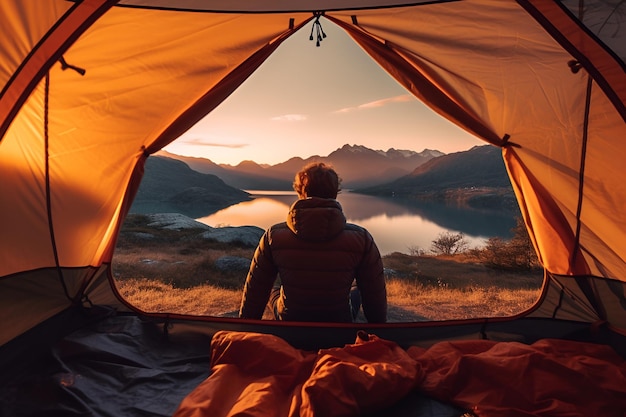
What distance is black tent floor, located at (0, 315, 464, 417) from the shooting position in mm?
1922

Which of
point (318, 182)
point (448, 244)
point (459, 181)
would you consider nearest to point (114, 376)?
point (318, 182)

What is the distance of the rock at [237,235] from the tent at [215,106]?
21.2 m

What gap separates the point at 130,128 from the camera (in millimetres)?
3154

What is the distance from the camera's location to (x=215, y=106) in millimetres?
3268

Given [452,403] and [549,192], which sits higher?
[549,192]

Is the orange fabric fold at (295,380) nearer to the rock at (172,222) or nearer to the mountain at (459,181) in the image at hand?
the rock at (172,222)

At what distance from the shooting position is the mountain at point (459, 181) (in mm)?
86938

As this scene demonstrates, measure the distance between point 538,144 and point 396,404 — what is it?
89.8 inches

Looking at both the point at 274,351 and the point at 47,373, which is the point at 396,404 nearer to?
Result: the point at 274,351

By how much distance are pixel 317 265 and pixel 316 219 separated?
0.33 m

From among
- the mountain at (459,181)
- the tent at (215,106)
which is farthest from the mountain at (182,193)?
the tent at (215,106)

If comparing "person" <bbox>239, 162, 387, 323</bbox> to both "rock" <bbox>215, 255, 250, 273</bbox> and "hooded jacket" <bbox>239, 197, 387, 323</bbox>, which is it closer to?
"hooded jacket" <bbox>239, 197, 387, 323</bbox>

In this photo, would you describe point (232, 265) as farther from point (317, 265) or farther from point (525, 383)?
point (525, 383)

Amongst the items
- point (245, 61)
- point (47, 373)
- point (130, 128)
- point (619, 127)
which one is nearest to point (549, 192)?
point (619, 127)
